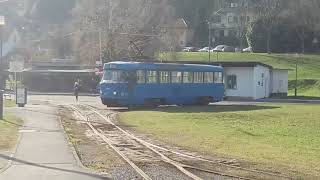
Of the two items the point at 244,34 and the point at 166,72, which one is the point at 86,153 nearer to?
the point at 166,72

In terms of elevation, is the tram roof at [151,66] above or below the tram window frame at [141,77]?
above

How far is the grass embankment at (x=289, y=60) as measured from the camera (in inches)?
3076

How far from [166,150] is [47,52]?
91.5 metres

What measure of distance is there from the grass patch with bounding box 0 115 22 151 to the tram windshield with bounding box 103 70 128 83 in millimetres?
10489

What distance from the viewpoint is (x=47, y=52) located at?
107625 millimetres

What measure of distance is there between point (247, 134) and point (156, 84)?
1817 cm

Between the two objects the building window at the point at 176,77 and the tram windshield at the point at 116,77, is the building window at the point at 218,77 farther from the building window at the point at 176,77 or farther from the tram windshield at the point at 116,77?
the tram windshield at the point at 116,77

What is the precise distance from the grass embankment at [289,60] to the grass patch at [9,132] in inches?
2020

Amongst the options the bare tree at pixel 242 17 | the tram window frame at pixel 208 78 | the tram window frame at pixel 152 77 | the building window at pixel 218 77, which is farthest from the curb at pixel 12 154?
the bare tree at pixel 242 17

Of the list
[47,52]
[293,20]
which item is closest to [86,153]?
[293,20]

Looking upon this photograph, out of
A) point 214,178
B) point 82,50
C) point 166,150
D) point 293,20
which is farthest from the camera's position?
point 293,20

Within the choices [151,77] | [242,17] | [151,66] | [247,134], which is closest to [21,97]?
[151,77]

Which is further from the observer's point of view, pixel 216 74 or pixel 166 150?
pixel 216 74

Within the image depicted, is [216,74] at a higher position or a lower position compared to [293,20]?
lower
